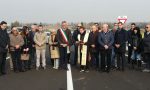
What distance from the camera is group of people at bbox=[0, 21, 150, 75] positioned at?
15320 mm

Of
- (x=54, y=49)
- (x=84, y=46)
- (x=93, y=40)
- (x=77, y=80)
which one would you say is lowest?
(x=77, y=80)

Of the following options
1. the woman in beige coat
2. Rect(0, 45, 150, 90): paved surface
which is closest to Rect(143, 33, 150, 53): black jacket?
Rect(0, 45, 150, 90): paved surface

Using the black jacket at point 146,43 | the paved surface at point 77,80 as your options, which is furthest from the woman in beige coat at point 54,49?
the black jacket at point 146,43

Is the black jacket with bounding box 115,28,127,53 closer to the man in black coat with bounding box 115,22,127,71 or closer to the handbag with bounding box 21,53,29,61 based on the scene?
the man in black coat with bounding box 115,22,127,71

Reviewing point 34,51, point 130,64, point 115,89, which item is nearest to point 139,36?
point 130,64

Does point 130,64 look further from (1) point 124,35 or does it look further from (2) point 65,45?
(2) point 65,45

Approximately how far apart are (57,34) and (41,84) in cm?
444

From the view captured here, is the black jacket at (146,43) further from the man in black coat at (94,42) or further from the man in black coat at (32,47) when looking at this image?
the man in black coat at (32,47)

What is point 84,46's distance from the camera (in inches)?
623

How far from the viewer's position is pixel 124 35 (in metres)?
15.6

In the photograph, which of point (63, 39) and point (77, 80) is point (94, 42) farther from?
point (77, 80)

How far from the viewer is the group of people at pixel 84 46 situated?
50.3 feet

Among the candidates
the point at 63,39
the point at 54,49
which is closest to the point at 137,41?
the point at 63,39

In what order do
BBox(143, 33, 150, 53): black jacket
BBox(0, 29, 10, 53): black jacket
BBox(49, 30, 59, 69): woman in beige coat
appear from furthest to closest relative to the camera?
BBox(49, 30, 59, 69): woman in beige coat, BBox(143, 33, 150, 53): black jacket, BBox(0, 29, 10, 53): black jacket
